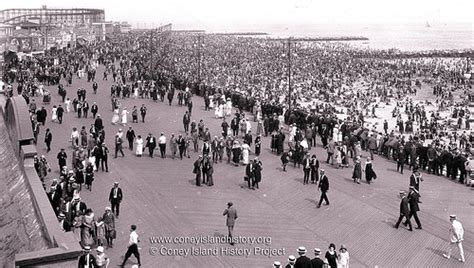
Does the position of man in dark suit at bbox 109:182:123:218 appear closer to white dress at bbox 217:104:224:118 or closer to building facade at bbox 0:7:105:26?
white dress at bbox 217:104:224:118

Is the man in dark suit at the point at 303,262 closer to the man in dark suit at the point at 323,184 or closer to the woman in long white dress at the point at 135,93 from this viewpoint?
the man in dark suit at the point at 323,184

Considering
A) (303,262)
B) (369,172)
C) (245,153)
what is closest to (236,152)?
(245,153)

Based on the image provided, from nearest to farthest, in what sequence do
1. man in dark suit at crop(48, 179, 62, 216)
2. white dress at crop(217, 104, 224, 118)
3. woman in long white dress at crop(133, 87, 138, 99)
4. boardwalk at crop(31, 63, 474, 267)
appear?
1. boardwalk at crop(31, 63, 474, 267)
2. man in dark suit at crop(48, 179, 62, 216)
3. white dress at crop(217, 104, 224, 118)
4. woman in long white dress at crop(133, 87, 138, 99)

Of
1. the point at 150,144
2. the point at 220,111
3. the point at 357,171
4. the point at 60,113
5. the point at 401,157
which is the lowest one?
the point at 357,171

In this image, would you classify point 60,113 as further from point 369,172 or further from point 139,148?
point 369,172

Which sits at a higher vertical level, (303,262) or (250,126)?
(250,126)

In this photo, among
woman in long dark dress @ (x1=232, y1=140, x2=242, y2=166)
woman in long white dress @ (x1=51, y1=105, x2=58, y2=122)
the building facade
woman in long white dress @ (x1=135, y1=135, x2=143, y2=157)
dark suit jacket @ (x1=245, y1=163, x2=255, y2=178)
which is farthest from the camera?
the building facade

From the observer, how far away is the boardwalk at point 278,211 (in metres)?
13.0

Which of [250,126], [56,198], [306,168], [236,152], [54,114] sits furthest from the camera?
[54,114]

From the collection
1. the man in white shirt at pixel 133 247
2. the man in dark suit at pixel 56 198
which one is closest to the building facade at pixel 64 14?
the man in dark suit at pixel 56 198

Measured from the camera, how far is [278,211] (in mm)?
15922

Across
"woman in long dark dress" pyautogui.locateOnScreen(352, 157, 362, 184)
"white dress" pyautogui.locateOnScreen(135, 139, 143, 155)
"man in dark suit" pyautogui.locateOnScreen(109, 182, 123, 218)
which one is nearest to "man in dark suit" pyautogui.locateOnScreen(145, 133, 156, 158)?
"white dress" pyautogui.locateOnScreen(135, 139, 143, 155)

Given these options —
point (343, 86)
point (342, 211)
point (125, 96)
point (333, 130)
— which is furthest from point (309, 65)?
point (342, 211)

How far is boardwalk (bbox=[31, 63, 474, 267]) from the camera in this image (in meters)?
13.0
